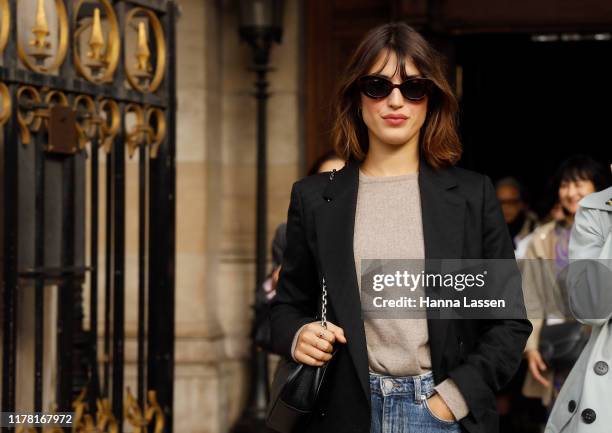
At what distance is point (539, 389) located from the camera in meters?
7.20

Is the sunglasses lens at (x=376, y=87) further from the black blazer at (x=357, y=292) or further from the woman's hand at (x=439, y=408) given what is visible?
the woman's hand at (x=439, y=408)

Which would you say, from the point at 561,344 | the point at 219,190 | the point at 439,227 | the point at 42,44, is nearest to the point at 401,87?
the point at 439,227

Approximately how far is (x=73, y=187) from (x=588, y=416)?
2036 mm

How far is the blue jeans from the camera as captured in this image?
127 inches

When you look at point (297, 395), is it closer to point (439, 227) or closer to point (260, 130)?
point (439, 227)

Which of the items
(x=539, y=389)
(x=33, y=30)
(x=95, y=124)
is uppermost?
(x=33, y=30)

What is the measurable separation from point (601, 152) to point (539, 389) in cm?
847

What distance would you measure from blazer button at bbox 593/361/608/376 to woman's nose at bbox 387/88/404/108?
121 centimetres

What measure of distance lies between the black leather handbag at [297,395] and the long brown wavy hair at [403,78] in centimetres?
56

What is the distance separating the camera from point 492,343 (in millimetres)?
3295

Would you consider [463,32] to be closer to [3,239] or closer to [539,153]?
[3,239]

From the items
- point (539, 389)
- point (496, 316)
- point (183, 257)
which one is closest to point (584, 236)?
point (496, 316)

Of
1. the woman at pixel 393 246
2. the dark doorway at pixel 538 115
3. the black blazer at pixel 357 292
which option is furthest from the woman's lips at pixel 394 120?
the dark doorway at pixel 538 115

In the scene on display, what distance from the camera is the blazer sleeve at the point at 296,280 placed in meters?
3.48
